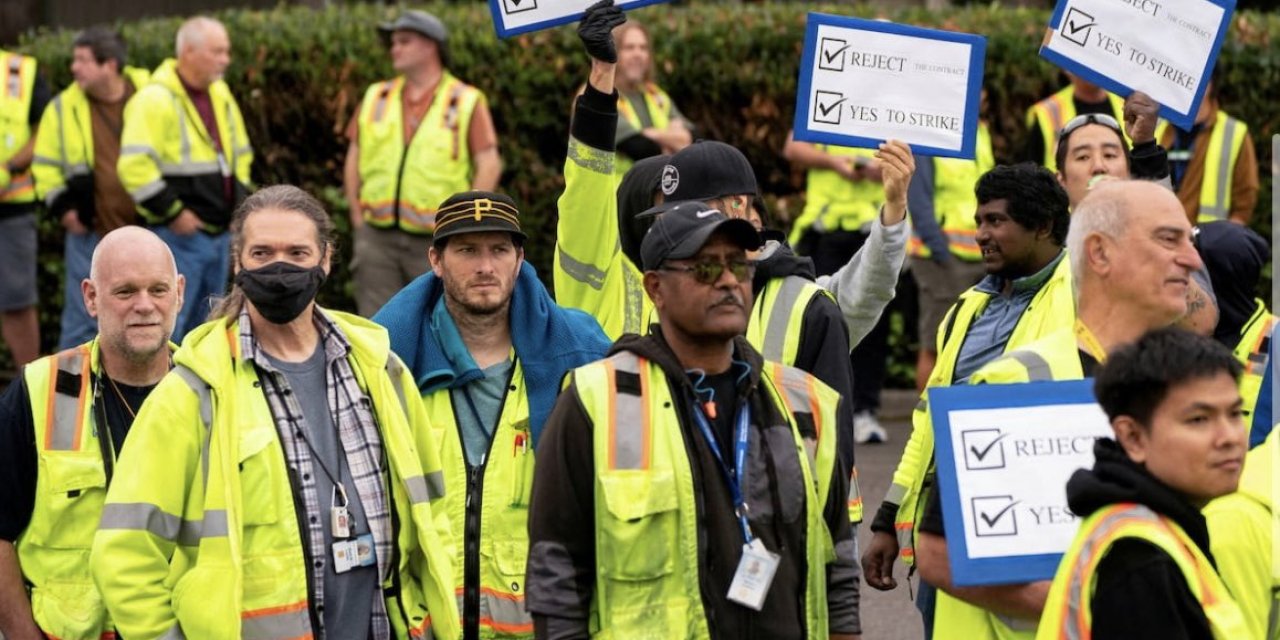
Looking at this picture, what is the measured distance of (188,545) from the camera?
4746 millimetres

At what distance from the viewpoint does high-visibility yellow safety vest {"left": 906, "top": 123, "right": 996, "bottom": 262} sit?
37.5 ft

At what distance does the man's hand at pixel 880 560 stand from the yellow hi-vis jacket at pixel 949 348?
0.04m

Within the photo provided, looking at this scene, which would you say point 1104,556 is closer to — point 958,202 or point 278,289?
point 278,289

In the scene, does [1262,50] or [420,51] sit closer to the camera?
[420,51]

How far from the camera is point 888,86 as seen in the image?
6.62 m

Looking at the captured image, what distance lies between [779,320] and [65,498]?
1.95 metres

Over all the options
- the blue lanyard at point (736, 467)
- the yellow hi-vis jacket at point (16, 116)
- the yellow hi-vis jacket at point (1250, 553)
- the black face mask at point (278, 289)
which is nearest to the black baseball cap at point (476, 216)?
the black face mask at point (278, 289)

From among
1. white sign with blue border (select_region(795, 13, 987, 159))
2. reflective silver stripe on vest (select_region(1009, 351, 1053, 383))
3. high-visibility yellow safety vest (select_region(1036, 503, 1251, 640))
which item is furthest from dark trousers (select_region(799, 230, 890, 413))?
high-visibility yellow safety vest (select_region(1036, 503, 1251, 640))

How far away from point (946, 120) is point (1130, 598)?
3188 millimetres

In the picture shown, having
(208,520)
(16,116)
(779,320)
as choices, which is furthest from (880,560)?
(16,116)

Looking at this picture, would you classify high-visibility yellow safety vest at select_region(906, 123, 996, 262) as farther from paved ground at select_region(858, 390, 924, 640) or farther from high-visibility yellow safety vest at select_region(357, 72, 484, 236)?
high-visibility yellow safety vest at select_region(357, 72, 484, 236)

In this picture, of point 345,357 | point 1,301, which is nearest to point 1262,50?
point 1,301

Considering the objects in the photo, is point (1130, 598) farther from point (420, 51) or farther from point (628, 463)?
point (420, 51)

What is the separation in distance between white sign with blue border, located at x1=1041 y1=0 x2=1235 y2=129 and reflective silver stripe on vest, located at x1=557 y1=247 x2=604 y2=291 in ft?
5.68
